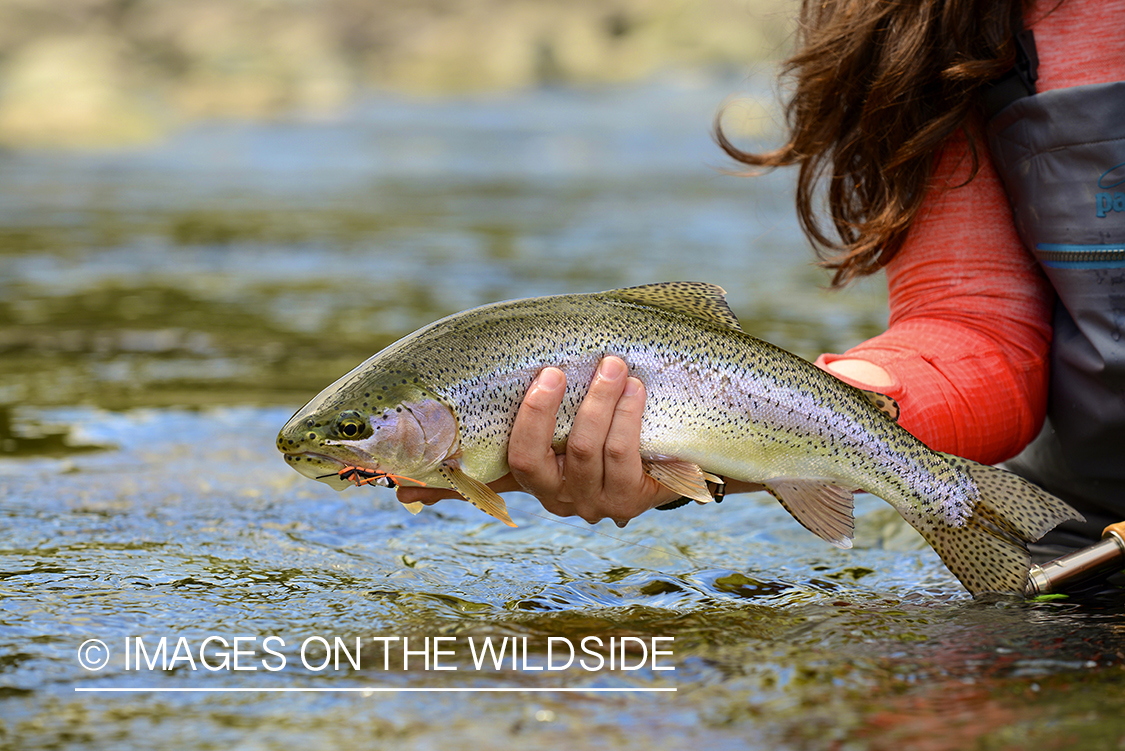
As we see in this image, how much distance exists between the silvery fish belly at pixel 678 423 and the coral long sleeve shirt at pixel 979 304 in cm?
23


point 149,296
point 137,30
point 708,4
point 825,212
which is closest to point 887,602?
point 825,212

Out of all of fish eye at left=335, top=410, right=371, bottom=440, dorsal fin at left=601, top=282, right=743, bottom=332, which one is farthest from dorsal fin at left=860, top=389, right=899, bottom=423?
fish eye at left=335, top=410, right=371, bottom=440

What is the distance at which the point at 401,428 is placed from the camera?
2162mm

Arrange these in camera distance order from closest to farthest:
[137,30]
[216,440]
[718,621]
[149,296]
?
[718,621] < [216,440] < [149,296] < [137,30]

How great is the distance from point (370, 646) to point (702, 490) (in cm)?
71

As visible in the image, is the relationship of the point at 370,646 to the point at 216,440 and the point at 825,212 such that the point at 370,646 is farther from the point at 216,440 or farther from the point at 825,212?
the point at 216,440

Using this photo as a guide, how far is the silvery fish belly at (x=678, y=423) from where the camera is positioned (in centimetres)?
219

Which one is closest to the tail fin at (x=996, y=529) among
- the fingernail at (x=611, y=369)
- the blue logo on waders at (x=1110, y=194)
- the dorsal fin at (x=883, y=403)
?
the dorsal fin at (x=883, y=403)

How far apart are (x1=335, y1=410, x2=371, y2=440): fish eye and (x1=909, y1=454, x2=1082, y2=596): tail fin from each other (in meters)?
1.16

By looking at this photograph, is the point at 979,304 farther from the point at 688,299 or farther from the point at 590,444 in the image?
the point at 590,444

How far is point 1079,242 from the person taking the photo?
2494 mm

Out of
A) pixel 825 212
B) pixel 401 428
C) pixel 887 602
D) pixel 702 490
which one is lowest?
pixel 887 602

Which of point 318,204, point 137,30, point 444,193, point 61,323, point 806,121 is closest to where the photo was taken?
point 806,121

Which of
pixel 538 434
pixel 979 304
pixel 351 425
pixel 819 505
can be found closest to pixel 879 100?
pixel 979 304
